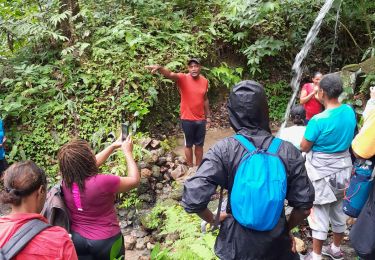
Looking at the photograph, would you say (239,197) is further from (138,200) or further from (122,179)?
(138,200)

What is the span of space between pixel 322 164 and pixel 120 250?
2294 mm

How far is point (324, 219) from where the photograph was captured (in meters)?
4.32

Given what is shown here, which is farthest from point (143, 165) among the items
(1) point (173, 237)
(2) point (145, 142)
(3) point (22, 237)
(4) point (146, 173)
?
(3) point (22, 237)

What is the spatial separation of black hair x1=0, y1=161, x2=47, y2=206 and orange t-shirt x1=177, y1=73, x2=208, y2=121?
14.0 ft

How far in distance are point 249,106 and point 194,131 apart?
163 inches

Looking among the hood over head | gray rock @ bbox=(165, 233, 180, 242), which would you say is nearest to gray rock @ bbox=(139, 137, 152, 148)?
gray rock @ bbox=(165, 233, 180, 242)

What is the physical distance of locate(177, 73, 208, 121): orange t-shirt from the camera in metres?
6.58

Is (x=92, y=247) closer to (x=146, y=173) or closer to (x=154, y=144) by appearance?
(x=146, y=173)

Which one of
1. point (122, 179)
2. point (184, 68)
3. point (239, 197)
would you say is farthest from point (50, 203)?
point (184, 68)

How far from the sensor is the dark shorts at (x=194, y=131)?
6.75m

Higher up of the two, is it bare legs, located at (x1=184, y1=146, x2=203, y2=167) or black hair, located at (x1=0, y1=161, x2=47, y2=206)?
black hair, located at (x1=0, y1=161, x2=47, y2=206)

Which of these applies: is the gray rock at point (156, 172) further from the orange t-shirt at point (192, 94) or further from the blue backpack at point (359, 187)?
the blue backpack at point (359, 187)

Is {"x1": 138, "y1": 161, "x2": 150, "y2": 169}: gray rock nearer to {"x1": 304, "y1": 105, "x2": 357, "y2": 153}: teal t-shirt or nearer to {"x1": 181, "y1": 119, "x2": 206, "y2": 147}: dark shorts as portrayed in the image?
{"x1": 181, "y1": 119, "x2": 206, "y2": 147}: dark shorts

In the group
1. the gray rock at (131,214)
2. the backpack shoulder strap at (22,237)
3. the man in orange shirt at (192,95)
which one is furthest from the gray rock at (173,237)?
the backpack shoulder strap at (22,237)
